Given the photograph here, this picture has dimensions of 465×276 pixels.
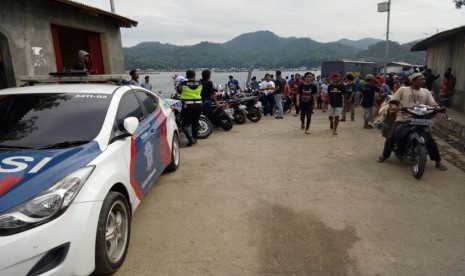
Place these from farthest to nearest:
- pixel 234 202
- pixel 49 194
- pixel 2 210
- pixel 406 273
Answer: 1. pixel 234 202
2. pixel 406 273
3. pixel 49 194
4. pixel 2 210

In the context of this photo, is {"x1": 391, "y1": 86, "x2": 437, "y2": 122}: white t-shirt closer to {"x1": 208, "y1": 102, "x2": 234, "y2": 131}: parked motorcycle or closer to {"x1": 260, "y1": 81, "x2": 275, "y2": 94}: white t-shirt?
{"x1": 208, "y1": 102, "x2": 234, "y2": 131}: parked motorcycle

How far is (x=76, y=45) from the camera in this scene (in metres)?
13.4

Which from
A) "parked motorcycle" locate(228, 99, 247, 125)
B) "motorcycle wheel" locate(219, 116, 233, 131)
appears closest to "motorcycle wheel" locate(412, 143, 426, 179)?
"motorcycle wheel" locate(219, 116, 233, 131)

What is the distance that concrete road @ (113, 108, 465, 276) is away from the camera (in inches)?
131

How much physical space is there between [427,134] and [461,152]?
263 centimetres

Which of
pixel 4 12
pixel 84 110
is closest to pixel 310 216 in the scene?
pixel 84 110

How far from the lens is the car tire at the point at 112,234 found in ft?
9.41

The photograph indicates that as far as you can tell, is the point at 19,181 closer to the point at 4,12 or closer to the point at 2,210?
the point at 2,210

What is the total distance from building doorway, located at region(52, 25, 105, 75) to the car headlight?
24.5 ft

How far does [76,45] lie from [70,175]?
12220 millimetres

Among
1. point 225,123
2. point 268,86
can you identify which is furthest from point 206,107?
point 268,86

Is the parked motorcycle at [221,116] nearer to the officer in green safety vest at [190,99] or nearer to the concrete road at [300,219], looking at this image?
the officer in green safety vest at [190,99]

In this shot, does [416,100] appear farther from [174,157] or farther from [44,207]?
[44,207]

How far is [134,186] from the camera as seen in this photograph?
12.4 feet
